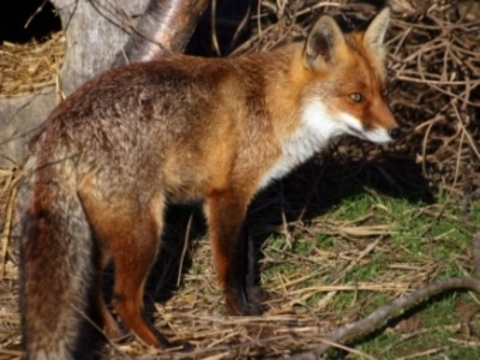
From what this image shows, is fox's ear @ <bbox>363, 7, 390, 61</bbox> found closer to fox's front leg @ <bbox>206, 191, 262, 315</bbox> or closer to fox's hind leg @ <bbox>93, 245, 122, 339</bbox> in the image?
fox's front leg @ <bbox>206, 191, 262, 315</bbox>

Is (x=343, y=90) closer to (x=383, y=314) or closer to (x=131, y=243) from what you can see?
(x=383, y=314)

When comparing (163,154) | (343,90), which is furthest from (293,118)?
(163,154)

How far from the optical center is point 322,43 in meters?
5.95

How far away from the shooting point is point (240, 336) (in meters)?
5.48

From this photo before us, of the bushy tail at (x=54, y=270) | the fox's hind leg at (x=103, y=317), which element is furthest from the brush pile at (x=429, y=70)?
the bushy tail at (x=54, y=270)

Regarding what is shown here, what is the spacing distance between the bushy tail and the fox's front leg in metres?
0.89

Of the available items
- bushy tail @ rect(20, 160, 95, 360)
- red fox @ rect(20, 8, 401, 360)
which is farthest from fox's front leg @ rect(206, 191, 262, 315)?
bushy tail @ rect(20, 160, 95, 360)

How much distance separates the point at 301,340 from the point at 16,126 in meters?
3.09

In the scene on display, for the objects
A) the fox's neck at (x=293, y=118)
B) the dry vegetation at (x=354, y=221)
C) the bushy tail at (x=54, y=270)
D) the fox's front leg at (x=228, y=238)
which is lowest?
the dry vegetation at (x=354, y=221)

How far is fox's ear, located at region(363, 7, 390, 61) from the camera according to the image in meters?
6.20

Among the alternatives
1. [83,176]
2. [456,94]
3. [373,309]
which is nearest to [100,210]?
[83,176]

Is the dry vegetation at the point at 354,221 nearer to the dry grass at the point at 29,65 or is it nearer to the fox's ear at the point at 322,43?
the dry grass at the point at 29,65

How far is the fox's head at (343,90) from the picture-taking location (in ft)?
19.2

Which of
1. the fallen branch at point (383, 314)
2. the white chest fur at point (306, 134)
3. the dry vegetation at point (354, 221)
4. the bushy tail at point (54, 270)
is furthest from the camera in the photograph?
the white chest fur at point (306, 134)
